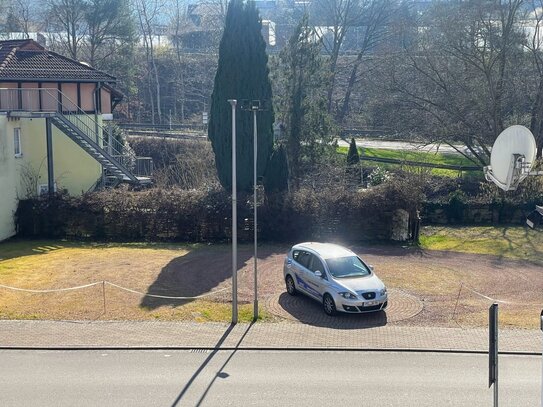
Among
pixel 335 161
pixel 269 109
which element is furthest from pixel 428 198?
pixel 269 109

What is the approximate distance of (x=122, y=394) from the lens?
1321 cm

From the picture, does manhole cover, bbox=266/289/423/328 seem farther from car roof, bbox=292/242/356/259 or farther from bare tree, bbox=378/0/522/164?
bare tree, bbox=378/0/522/164

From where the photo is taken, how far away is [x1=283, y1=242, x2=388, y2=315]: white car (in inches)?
727

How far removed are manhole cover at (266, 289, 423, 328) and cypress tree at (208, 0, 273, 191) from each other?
35.1 ft

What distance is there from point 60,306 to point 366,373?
9.32 metres

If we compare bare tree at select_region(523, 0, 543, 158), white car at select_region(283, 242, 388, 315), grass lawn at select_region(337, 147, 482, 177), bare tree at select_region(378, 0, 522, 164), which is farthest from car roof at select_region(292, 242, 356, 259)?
grass lawn at select_region(337, 147, 482, 177)

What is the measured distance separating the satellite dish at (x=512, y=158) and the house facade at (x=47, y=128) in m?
23.8

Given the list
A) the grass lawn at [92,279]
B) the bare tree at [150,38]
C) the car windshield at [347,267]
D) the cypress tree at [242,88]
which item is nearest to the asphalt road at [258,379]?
the grass lawn at [92,279]

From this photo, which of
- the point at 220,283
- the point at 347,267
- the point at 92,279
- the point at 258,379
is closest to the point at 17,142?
the point at 92,279

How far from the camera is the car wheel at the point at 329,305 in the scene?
1869 cm

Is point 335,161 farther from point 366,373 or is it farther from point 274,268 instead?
point 366,373

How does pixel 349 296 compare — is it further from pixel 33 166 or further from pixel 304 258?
pixel 33 166

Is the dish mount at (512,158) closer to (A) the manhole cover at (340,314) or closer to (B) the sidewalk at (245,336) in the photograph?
(B) the sidewalk at (245,336)

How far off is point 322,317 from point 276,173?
42.0 feet
